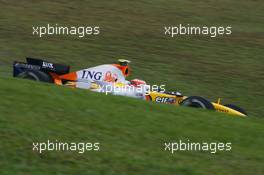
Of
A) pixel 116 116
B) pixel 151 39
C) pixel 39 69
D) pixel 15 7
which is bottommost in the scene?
pixel 116 116

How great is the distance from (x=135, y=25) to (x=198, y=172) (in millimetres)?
17248

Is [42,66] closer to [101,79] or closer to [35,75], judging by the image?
[35,75]

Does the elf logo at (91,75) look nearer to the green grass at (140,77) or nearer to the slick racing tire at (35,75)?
the slick racing tire at (35,75)

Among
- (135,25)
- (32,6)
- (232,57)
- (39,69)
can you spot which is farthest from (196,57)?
(32,6)

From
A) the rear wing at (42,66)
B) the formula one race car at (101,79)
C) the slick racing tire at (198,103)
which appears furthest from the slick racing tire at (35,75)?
the slick racing tire at (198,103)

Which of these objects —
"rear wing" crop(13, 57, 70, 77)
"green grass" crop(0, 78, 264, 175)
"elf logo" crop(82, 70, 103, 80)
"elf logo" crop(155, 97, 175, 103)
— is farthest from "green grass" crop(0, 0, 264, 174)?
"elf logo" crop(82, 70, 103, 80)

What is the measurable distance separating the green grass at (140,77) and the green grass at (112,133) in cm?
2

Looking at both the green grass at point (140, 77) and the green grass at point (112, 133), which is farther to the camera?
the green grass at point (140, 77)

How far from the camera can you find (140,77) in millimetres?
16781

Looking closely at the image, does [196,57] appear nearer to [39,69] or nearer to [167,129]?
[39,69]

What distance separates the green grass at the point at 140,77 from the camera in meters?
7.61

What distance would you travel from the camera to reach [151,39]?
22.3m

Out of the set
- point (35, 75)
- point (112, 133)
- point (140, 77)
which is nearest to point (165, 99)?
point (35, 75)

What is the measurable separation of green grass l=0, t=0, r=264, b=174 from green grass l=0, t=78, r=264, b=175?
0.02 m
